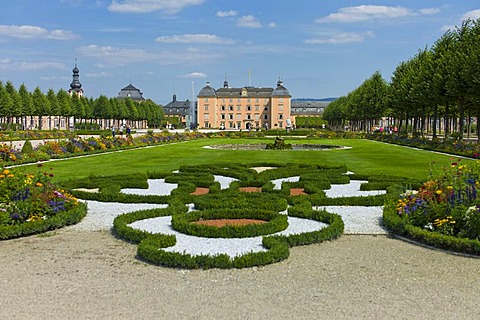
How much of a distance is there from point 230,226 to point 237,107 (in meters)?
113

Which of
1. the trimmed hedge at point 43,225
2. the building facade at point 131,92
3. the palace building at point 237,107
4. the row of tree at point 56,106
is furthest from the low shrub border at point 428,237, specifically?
the building facade at point 131,92

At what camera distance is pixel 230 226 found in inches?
286

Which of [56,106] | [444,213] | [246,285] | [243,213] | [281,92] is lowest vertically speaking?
[246,285]

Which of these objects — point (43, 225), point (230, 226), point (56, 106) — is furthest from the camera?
point (56, 106)

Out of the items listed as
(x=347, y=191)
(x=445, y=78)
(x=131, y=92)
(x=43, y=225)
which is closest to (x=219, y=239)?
(x=43, y=225)

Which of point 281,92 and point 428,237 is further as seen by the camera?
point 281,92

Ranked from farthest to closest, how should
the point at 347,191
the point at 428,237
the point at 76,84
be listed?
1. the point at 76,84
2. the point at 347,191
3. the point at 428,237

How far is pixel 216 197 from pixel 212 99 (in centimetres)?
10939

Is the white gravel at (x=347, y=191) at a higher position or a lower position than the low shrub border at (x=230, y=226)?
lower

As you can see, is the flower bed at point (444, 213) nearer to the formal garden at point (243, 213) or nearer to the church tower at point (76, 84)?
the formal garden at point (243, 213)

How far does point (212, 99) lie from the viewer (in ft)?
388

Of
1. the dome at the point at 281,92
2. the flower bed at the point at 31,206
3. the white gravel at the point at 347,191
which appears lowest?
the white gravel at the point at 347,191

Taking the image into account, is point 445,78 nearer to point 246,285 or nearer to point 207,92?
point 246,285

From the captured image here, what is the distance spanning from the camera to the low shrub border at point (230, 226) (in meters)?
7.20
